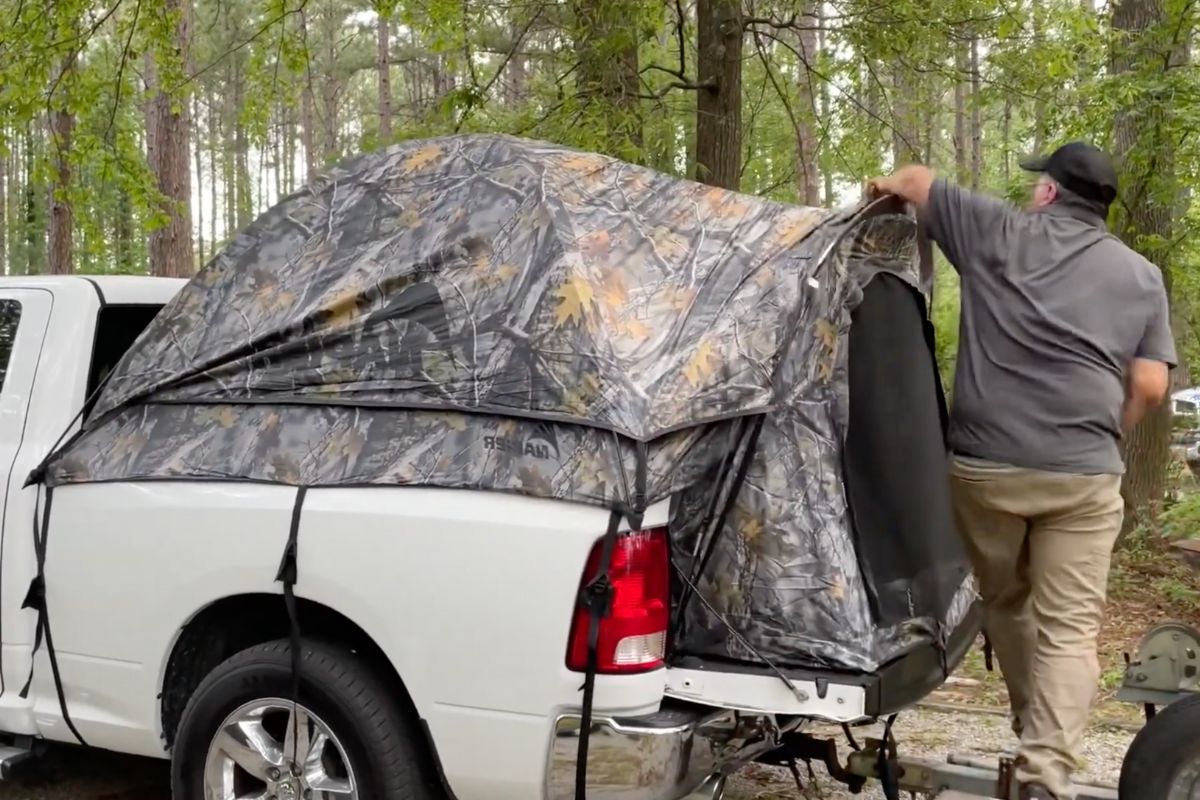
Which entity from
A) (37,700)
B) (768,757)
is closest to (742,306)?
(768,757)

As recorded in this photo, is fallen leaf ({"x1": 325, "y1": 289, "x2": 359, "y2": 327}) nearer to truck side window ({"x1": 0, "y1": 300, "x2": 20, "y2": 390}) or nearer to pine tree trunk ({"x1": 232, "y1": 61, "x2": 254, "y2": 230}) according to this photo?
truck side window ({"x1": 0, "y1": 300, "x2": 20, "y2": 390})

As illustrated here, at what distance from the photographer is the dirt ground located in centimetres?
478

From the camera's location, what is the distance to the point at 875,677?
10.5 ft

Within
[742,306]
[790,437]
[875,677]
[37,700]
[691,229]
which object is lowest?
[37,700]

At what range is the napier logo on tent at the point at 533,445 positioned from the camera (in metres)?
3.25

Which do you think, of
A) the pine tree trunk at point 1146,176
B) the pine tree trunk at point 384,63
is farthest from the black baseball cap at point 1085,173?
the pine tree trunk at point 384,63

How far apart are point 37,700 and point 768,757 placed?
2.55m

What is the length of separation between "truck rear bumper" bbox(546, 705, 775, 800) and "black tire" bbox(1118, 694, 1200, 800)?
1.35 m

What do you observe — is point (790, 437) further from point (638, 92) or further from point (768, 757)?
point (638, 92)

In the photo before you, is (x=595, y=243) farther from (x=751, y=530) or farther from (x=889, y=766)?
(x=889, y=766)

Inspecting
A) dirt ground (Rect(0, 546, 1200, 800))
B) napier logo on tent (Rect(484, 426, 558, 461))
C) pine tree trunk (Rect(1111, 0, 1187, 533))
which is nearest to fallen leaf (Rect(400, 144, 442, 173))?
napier logo on tent (Rect(484, 426, 558, 461))

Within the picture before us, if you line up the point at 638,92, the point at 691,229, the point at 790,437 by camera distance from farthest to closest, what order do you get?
the point at 638,92 < the point at 691,229 < the point at 790,437

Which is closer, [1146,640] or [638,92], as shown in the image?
[1146,640]

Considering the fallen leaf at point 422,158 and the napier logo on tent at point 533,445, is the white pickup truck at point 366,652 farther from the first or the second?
the fallen leaf at point 422,158
